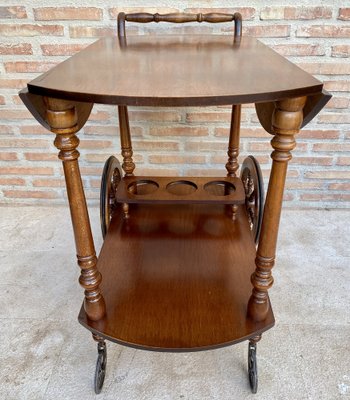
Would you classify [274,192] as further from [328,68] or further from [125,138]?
[328,68]

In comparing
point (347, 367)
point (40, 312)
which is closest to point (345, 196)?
point (347, 367)

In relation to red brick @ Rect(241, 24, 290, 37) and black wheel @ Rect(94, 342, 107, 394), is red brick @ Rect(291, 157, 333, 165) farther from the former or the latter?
black wheel @ Rect(94, 342, 107, 394)

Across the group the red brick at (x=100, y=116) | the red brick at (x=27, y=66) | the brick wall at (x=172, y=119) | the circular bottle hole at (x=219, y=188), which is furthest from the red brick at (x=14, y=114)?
the circular bottle hole at (x=219, y=188)

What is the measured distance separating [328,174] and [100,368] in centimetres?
125

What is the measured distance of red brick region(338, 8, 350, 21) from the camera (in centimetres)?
130

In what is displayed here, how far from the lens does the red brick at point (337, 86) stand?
1421 mm

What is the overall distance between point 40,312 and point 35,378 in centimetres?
24

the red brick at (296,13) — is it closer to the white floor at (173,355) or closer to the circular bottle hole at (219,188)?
the circular bottle hole at (219,188)

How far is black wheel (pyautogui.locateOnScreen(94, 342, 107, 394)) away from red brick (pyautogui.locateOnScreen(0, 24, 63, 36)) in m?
1.11

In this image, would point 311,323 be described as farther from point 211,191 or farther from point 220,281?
point 211,191

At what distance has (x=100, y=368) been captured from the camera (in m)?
0.96

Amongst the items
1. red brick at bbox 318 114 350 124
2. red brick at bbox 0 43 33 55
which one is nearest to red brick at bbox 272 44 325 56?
red brick at bbox 318 114 350 124

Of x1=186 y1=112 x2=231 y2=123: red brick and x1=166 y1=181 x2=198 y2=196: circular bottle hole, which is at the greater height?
x1=186 y1=112 x2=231 y2=123: red brick

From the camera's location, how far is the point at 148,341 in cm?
80
